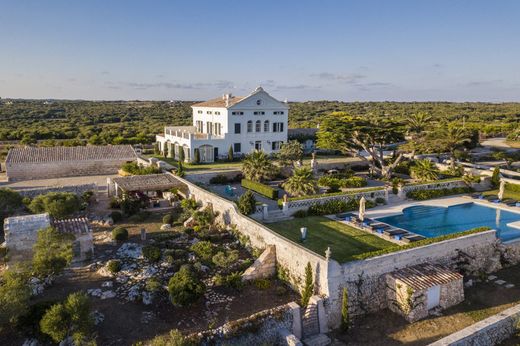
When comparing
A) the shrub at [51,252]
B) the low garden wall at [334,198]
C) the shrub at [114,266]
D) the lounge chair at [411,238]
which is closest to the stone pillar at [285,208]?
the low garden wall at [334,198]

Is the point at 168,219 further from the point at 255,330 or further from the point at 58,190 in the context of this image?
the point at 255,330

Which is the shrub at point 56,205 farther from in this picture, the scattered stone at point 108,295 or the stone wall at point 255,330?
the stone wall at point 255,330

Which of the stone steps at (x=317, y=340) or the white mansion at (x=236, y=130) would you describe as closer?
the stone steps at (x=317, y=340)

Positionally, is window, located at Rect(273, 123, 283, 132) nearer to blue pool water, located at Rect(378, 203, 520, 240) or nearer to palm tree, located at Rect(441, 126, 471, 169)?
palm tree, located at Rect(441, 126, 471, 169)

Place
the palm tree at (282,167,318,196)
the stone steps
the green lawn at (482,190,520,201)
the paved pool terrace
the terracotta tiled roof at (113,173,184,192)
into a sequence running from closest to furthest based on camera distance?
1. the stone steps
2. the paved pool terrace
3. the palm tree at (282,167,318,196)
4. the terracotta tiled roof at (113,173,184,192)
5. the green lawn at (482,190,520,201)

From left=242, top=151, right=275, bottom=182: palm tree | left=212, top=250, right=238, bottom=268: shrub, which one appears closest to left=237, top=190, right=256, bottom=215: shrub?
left=212, top=250, right=238, bottom=268: shrub

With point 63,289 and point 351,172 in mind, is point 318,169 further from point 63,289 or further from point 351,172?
point 63,289

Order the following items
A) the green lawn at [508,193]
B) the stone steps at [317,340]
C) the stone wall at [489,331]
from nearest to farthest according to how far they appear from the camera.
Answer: the stone wall at [489,331] → the stone steps at [317,340] → the green lawn at [508,193]
